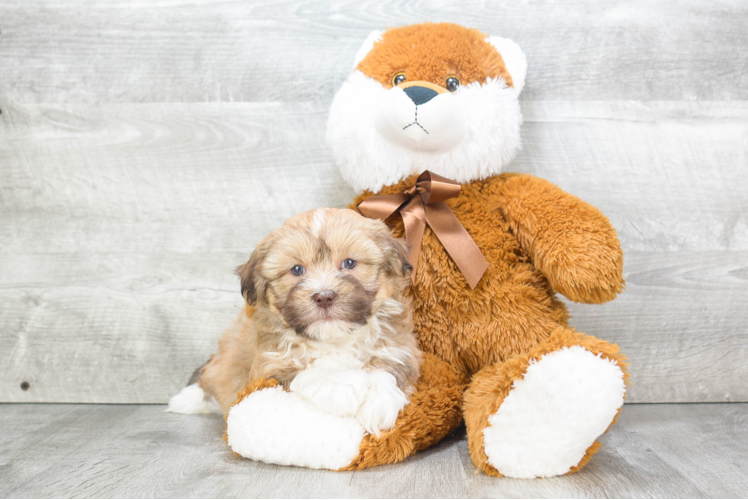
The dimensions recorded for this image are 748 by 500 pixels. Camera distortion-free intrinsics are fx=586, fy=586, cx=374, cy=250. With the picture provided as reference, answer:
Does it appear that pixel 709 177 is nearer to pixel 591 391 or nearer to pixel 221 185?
pixel 591 391

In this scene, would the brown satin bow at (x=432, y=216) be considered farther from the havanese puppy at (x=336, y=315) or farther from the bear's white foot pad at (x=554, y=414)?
the bear's white foot pad at (x=554, y=414)

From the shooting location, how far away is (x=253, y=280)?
4.55ft

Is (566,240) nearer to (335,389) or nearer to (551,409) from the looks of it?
(551,409)

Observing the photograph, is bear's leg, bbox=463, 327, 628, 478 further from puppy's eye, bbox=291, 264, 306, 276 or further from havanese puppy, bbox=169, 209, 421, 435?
puppy's eye, bbox=291, 264, 306, 276

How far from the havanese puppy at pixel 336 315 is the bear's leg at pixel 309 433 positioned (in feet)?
0.08

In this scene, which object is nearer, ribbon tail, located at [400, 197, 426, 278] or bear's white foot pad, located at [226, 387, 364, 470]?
bear's white foot pad, located at [226, 387, 364, 470]

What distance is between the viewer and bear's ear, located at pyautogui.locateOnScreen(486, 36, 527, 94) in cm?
168

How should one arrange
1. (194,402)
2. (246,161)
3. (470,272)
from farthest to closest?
(246,161) → (194,402) → (470,272)

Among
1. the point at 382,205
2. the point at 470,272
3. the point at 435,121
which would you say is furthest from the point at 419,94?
the point at 470,272

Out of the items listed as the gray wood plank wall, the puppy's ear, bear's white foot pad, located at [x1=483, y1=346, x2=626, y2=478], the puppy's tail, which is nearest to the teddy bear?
bear's white foot pad, located at [x1=483, y1=346, x2=626, y2=478]

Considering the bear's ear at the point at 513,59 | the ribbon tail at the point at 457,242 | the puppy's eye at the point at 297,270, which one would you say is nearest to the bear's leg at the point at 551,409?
the ribbon tail at the point at 457,242

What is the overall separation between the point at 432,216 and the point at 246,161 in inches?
30.4

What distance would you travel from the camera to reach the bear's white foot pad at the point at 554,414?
1.24 m

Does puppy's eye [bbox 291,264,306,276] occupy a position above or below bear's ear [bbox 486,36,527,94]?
below
